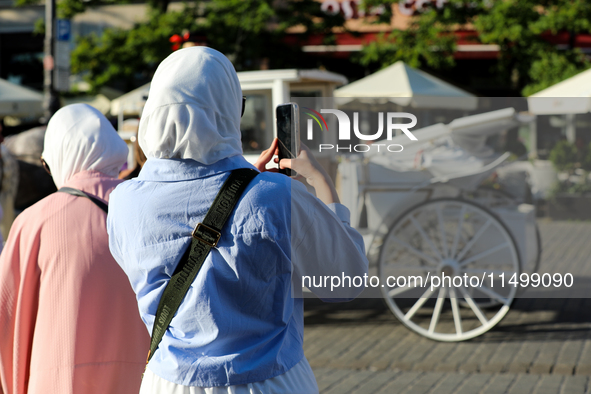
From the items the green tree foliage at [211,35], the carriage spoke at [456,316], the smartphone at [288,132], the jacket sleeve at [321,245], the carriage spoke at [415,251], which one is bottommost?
the carriage spoke at [456,316]

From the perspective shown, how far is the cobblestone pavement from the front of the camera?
4113 mm

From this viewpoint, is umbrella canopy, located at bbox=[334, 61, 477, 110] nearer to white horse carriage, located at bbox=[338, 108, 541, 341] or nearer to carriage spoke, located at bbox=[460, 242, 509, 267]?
white horse carriage, located at bbox=[338, 108, 541, 341]

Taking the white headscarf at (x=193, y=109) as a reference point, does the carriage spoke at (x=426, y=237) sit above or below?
below

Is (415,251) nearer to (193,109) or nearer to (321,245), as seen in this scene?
(321,245)

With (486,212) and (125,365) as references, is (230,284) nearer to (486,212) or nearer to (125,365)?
(125,365)

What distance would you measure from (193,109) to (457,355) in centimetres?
367

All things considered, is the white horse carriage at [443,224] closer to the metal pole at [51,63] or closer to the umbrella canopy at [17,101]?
the metal pole at [51,63]

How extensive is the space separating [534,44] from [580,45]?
3.66 m

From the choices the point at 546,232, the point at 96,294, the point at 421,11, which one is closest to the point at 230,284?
the point at 96,294

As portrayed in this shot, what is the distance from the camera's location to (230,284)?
1.54m

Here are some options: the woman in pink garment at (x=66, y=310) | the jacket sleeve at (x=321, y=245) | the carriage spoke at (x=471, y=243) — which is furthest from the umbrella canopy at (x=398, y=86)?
the jacket sleeve at (x=321, y=245)

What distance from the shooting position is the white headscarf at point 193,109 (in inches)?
60.4

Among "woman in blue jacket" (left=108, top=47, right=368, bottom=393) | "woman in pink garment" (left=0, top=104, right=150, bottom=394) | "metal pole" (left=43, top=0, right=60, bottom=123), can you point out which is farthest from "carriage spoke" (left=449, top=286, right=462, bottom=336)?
"metal pole" (left=43, top=0, right=60, bottom=123)

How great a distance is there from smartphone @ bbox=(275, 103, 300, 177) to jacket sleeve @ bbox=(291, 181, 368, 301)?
0.24 m
